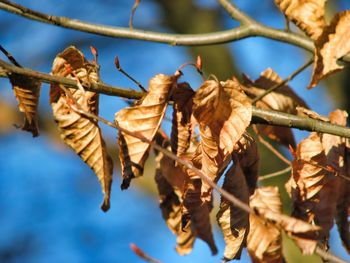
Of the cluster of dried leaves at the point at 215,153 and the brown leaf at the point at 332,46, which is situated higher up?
the brown leaf at the point at 332,46

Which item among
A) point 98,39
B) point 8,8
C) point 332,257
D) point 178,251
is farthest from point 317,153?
point 98,39

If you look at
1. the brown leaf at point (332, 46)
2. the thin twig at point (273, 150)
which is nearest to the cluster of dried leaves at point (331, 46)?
the brown leaf at point (332, 46)

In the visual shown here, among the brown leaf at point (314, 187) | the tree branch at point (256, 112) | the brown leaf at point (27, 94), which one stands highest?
the tree branch at point (256, 112)

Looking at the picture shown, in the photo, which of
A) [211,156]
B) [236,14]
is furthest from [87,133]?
[236,14]

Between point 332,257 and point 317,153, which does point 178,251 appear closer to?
point 317,153

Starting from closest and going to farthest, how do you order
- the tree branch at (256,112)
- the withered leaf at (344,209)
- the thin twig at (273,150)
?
the tree branch at (256,112) < the withered leaf at (344,209) < the thin twig at (273,150)

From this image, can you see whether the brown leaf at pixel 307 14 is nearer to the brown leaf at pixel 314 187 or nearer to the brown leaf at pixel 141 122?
the brown leaf at pixel 314 187
